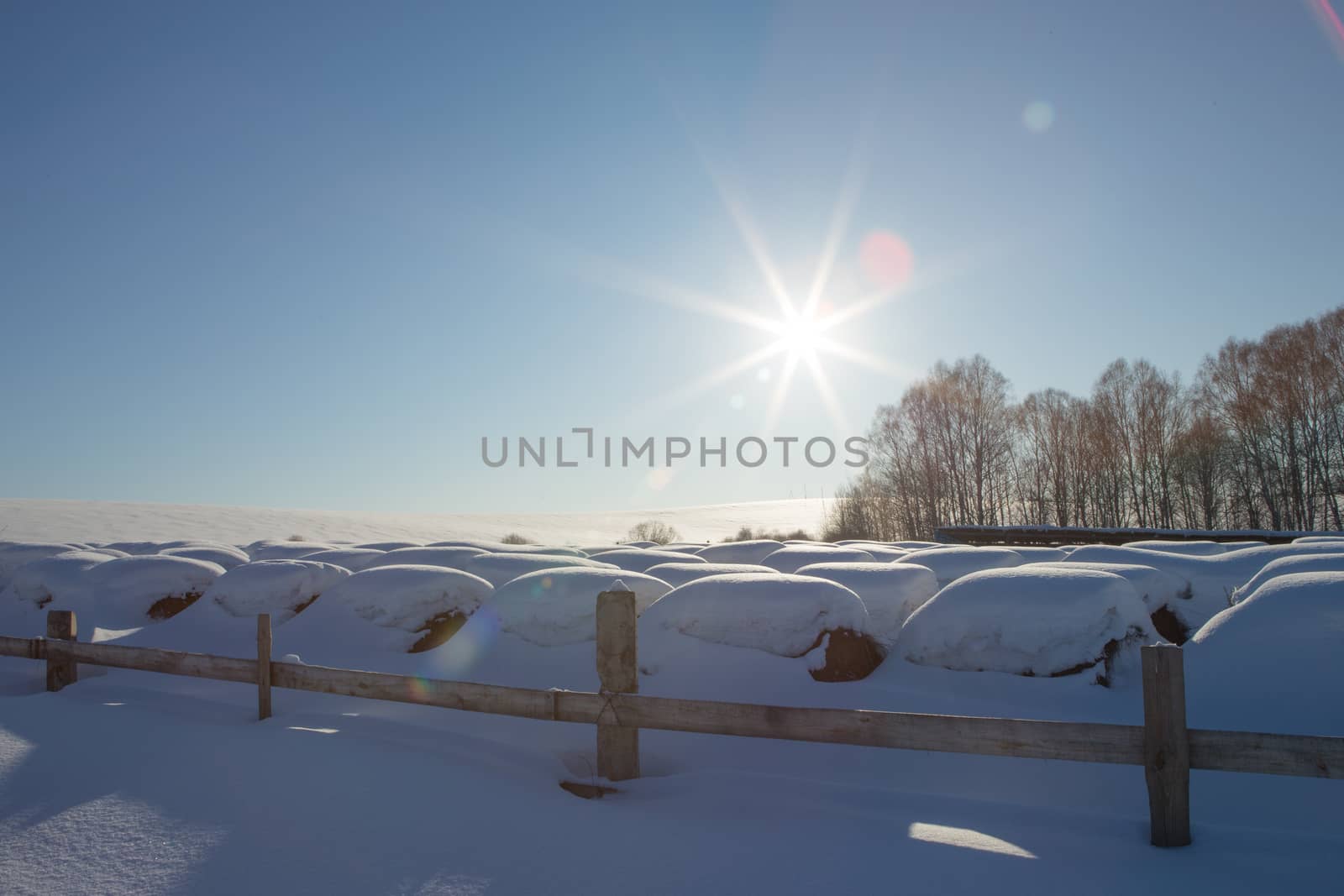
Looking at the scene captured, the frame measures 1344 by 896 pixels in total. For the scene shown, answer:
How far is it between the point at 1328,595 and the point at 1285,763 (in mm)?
2560

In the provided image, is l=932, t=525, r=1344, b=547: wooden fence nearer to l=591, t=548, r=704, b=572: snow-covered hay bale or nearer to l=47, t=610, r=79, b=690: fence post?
l=591, t=548, r=704, b=572: snow-covered hay bale

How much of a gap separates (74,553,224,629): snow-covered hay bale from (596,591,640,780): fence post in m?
9.30

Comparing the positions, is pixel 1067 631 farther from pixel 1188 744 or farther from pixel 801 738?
pixel 801 738

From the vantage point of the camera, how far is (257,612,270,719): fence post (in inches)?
230

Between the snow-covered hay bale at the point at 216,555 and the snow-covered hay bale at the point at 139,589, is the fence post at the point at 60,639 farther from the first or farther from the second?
the snow-covered hay bale at the point at 216,555

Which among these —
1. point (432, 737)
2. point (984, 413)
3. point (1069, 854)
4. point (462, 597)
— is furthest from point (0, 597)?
point (984, 413)

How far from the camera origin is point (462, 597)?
8.83 metres

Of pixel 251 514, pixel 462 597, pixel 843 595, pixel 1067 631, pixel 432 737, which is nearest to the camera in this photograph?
pixel 432 737

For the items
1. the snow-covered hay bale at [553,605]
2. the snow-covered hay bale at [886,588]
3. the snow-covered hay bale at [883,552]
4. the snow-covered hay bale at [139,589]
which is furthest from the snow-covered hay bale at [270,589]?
the snow-covered hay bale at [883,552]

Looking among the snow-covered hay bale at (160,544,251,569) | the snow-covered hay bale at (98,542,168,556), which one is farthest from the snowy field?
the snow-covered hay bale at (98,542,168,556)

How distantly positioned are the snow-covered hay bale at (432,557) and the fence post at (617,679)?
26.6 ft

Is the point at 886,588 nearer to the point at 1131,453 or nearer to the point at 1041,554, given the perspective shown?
the point at 1041,554

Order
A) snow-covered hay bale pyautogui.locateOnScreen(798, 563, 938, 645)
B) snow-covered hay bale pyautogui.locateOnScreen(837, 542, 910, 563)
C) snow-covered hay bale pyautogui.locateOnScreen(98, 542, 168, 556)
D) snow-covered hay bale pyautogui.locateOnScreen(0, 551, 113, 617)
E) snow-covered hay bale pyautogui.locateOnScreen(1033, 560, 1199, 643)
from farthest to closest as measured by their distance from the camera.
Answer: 1. snow-covered hay bale pyautogui.locateOnScreen(98, 542, 168, 556)
2. snow-covered hay bale pyautogui.locateOnScreen(837, 542, 910, 563)
3. snow-covered hay bale pyautogui.locateOnScreen(0, 551, 113, 617)
4. snow-covered hay bale pyautogui.locateOnScreen(1033, 560, 1199, 643)
5. snow-covered hay bale pyautogui.locateOnScreen(798, 563, 938, 645)

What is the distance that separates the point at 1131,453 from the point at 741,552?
24262 millimetres
